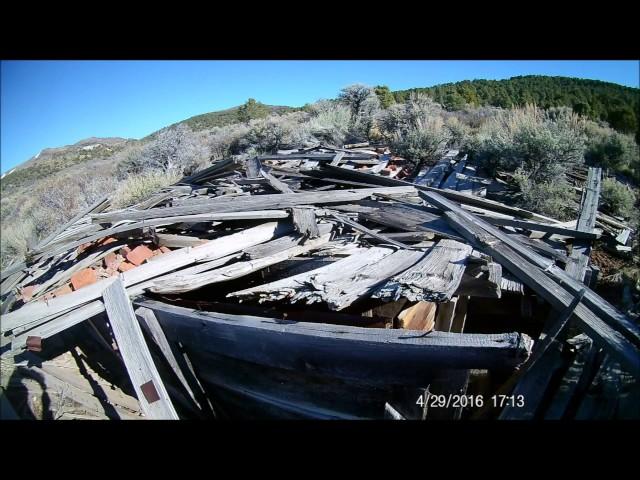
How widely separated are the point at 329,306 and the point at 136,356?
1.19 m

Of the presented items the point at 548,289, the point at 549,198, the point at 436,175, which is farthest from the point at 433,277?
the point at 436,175

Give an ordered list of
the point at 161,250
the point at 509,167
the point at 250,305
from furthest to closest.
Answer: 1. the point at 509,167
2. the point at 161,250
3. the point at 250,305

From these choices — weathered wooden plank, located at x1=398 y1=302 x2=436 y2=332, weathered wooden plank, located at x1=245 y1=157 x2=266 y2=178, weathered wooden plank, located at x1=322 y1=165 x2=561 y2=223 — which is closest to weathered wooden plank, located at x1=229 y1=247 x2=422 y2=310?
weathered wooden plank, located at x1=398 y1=302 x2=436 y2=332

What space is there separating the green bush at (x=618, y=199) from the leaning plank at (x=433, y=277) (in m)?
3.30

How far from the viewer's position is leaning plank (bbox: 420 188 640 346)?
1774 millimetres

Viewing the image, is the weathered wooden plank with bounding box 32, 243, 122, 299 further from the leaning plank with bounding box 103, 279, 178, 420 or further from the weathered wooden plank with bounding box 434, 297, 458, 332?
the weathered wooden plank with bounding box 434, 297, 458, 332

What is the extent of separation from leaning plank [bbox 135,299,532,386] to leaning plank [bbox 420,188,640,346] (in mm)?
670

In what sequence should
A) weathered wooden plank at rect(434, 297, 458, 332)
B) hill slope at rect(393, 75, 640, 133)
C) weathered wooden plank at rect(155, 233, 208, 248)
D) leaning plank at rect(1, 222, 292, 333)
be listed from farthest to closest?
weathered wooden plank at rect(155, 233, 208, 248), hill slope at rect(393, 75, 640, 133), weathered wooden plank at rect(434, 297, 458, 332), leaning plank at rect(1, 222, 292, 333)

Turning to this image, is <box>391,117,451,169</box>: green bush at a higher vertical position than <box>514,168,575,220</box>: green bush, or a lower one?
higher

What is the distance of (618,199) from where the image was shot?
4.54 metres

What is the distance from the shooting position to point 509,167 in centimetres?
573

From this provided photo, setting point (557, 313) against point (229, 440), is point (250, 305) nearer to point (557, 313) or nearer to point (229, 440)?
point (229, 440)
